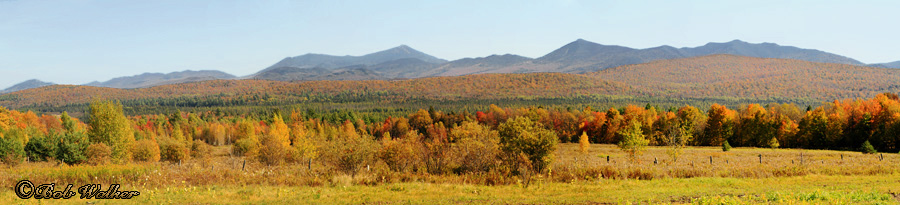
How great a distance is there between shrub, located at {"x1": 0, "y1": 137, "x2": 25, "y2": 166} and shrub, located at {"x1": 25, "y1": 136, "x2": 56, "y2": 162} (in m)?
1.84

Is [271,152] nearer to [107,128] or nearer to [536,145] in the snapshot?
[107,128]

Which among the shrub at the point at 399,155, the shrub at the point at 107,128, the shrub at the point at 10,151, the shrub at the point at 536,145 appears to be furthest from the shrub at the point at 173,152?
the shrub at the point at 536,145

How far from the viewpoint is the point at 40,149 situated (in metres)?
56.2

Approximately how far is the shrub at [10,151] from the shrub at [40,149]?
184cm

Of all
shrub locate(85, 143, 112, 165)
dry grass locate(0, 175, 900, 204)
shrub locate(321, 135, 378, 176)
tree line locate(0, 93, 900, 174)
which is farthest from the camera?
shrub locate(85, 143, 112, 165)

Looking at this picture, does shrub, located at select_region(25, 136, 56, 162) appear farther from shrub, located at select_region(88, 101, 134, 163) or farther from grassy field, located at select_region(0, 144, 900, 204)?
grassy field, located at select_region(0, 144, 900, 204)

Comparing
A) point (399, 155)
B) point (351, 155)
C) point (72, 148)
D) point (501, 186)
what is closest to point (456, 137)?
point (399, 155)

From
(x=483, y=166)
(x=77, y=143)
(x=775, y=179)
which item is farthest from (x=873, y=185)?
(x=77, y=143)

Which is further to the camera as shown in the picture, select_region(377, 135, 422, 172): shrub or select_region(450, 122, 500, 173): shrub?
select_region(377, 135, 422, 172): shrub

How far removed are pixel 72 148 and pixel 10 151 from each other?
719cm

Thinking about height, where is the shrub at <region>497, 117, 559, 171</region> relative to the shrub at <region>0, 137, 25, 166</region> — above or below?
above

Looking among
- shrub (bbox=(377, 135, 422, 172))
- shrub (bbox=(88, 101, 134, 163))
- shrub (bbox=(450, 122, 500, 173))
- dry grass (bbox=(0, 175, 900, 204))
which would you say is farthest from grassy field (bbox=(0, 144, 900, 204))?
shrub (bbox=(88, 101, 134, 163))

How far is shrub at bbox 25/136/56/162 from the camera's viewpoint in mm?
55669

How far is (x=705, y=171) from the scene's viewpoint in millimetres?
27828
